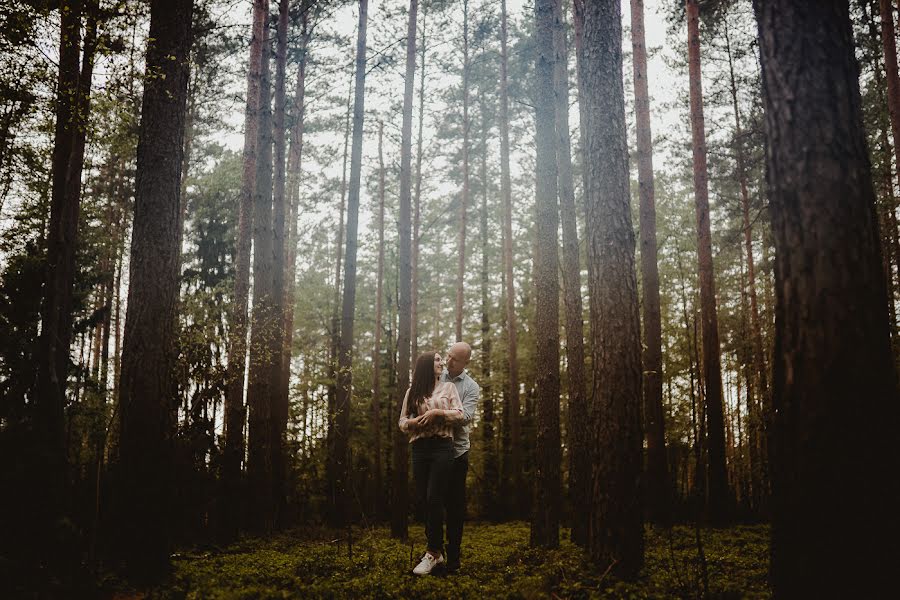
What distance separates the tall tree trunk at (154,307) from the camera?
4.51 meters

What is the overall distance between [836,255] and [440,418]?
345cm

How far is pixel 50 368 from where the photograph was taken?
4461 mm

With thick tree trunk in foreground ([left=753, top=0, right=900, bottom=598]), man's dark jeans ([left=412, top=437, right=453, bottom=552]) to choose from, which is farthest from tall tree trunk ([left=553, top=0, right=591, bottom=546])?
thick tree trunk in foreground ([left=753, top=0, right=900, bottom=598])

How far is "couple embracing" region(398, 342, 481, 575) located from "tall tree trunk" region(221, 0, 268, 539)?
4.76 m

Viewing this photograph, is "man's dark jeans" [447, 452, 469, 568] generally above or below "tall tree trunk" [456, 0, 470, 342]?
below

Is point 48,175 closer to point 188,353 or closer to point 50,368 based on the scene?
point 188,353

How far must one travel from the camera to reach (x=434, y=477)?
4.95 metres

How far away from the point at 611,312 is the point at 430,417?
1.99 metres

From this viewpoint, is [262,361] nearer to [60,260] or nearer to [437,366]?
[60,260]

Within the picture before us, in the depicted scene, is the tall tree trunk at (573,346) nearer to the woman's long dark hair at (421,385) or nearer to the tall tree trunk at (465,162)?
the woman's long dark hair at (421,385)

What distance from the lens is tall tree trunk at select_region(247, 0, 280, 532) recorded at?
9.31 meters

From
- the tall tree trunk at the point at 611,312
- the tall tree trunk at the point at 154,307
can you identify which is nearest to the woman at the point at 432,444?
the tall tree trunk at the point at 611,312

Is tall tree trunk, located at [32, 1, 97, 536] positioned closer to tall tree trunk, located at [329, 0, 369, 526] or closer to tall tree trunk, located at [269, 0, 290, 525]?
tall tree trunk, located at [269, 0, 290, 525]

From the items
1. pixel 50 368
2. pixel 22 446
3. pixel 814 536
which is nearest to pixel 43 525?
pixel 22 446
